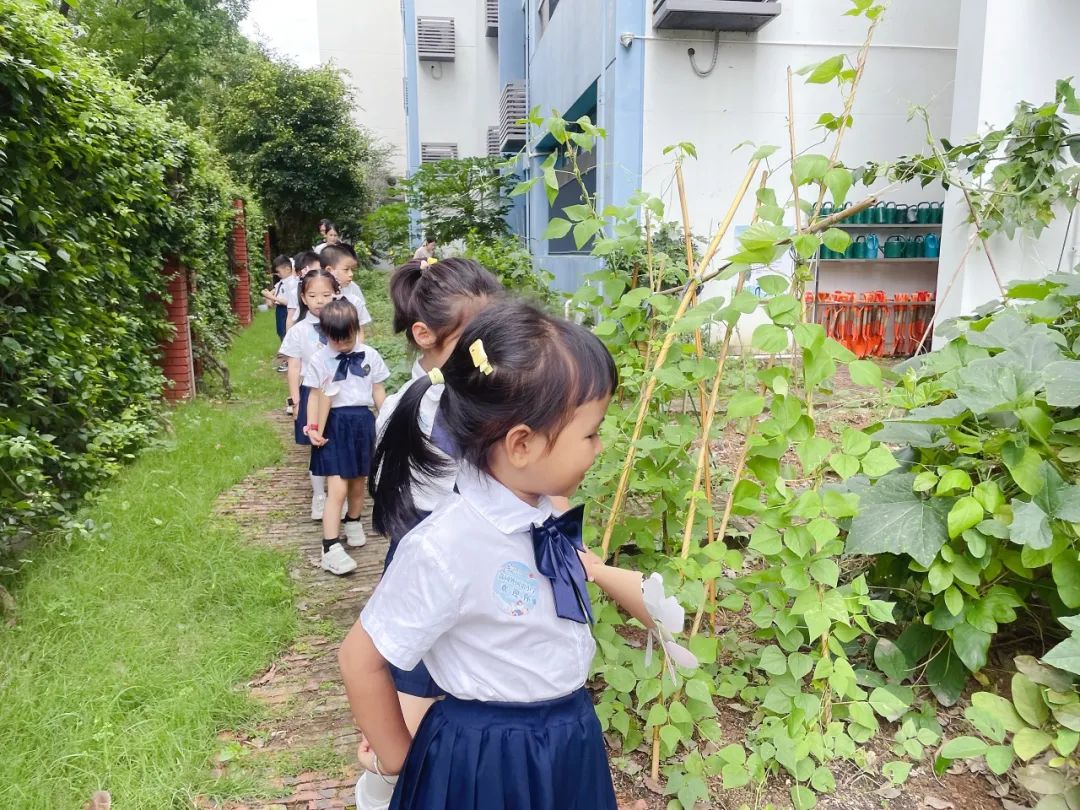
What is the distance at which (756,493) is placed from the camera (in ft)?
6.34

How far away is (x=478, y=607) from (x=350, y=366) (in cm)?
273

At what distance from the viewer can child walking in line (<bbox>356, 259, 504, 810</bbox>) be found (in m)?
1.70

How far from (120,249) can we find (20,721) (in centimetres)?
321

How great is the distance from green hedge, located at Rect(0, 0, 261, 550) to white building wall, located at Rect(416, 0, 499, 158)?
42.6ft

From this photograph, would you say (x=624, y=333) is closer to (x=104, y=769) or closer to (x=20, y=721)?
(x=104, y=769)

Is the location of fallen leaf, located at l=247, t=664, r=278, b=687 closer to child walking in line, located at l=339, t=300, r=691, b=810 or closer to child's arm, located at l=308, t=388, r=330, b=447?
child's arm, located at l=308, t=388, r=330, b=447

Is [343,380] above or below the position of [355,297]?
below

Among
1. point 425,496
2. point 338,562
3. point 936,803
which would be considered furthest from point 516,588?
point 338,562

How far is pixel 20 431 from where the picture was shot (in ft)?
10.3

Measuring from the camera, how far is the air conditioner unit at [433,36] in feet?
56.4

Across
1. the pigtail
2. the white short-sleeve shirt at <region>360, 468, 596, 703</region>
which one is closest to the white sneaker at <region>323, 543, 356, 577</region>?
the pigtail

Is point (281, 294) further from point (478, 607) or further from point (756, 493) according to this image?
point (478, 607)

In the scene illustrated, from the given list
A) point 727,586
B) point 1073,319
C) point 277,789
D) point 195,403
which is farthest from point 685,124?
point 277,789

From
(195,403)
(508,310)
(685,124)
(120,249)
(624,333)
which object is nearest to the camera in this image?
(508,310)
